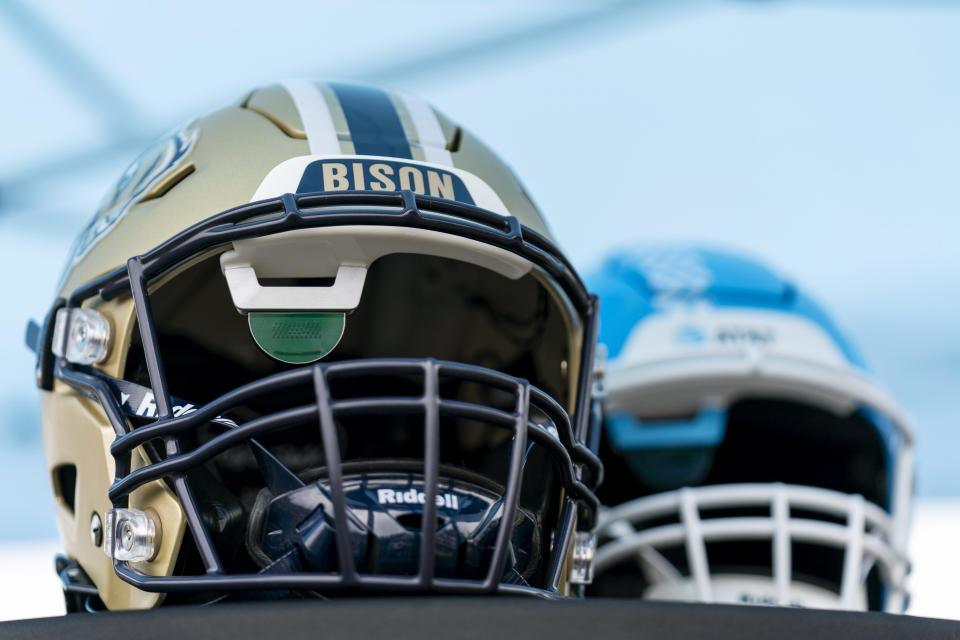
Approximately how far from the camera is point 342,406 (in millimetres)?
564

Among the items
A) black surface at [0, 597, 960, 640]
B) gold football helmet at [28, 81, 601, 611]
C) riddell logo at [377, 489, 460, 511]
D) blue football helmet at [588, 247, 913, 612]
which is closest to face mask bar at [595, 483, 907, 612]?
blue football helmet at [588, 247, 913, 612]

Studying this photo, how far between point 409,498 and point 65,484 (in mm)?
359

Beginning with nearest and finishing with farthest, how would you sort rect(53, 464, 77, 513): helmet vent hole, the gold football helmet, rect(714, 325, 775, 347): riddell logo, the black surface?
the black surface → the gold football helmet → rect(53, 464, 77, 513): helmet vent hole → rect(714, 325, 775, 347): riddell logo

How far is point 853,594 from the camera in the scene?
104cm

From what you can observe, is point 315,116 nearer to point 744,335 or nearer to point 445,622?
point 445,622

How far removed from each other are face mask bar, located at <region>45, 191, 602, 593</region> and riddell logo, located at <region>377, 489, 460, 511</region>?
0.18 feet

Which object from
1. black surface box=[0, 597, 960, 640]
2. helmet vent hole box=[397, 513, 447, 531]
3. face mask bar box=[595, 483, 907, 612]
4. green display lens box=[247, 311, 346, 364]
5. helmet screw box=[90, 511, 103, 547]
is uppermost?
green display lens box=[247, 311, 346, 364]

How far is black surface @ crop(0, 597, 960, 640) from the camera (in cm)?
46

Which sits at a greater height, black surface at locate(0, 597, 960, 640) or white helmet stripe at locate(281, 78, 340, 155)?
white helmet stripe at locate(281, 78, 340, 155)

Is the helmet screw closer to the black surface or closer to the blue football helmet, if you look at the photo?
the black surface

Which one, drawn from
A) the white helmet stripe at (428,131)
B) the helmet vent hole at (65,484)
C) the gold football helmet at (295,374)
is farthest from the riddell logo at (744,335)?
the helmet vent hole at (65,484)

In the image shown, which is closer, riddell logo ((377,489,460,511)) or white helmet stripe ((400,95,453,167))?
riddell logo ((377,489,460,511))

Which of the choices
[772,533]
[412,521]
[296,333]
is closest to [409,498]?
[412,521]

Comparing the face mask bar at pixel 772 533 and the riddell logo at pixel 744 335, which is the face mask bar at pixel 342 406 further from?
the riddell logo at pixel 744 335
